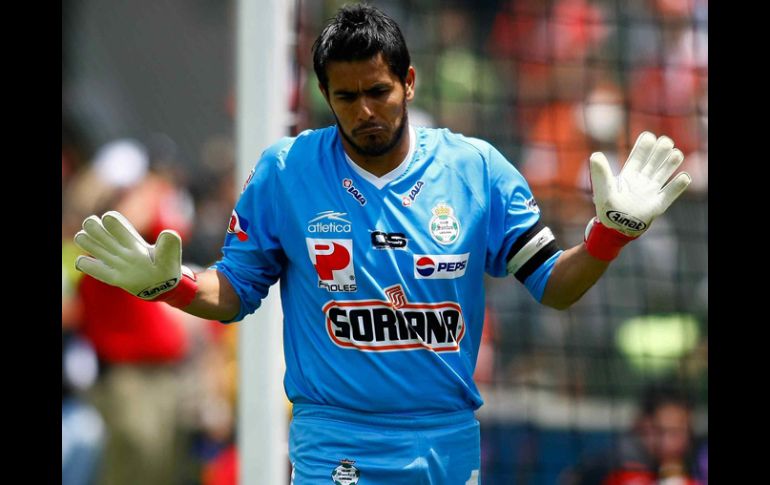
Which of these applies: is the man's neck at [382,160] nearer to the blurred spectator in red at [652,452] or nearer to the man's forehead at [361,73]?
the man's forehead at [361,73]

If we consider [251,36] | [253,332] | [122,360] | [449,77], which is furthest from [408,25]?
[122,360]

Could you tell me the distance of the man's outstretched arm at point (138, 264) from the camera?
3.85 metres

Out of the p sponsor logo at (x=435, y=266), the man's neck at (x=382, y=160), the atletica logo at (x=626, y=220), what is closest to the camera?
the atletica logo at (x=626, y=220)

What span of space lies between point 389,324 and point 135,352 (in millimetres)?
4140

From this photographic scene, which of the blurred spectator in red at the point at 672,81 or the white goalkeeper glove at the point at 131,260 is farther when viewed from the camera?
the blurred spectator in red at the point at 672,81

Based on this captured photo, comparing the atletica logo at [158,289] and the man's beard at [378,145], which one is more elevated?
the man's beard at [378,145]

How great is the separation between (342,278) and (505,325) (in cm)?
361

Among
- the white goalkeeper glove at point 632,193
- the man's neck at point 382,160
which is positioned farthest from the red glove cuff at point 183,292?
the white goalkeeper glove at point 632,193

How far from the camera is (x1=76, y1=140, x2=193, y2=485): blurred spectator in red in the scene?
7531mm

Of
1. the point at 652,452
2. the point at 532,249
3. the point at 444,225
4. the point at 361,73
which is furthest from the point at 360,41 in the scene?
the point at 652,452

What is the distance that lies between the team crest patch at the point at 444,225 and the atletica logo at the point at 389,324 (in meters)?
0.21

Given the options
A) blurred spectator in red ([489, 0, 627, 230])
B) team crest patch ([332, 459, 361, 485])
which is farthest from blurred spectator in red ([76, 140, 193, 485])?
team crest patch ([332, 459, 361, 485])

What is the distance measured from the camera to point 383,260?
3.83 m

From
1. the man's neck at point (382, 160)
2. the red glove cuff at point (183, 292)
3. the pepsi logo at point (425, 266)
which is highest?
the man's neck at point (382, 160)
